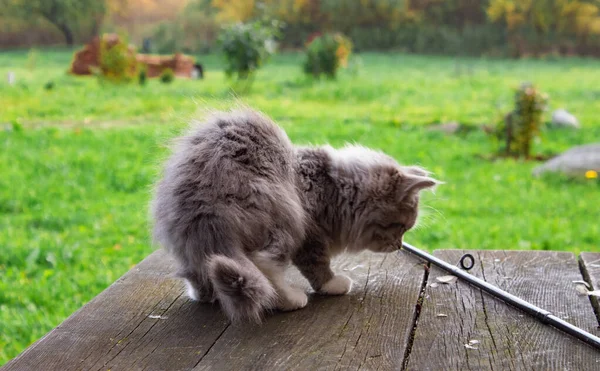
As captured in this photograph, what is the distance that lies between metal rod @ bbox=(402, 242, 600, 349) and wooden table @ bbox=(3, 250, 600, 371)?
18mm

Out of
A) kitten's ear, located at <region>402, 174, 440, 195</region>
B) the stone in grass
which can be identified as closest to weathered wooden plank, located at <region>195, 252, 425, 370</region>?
kitten's ear, located at <region>402, 174, 440, 195</region>

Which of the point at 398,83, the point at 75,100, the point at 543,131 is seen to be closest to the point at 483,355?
the point at 543,131

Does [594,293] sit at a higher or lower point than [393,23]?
higher

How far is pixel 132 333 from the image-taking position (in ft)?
5.90

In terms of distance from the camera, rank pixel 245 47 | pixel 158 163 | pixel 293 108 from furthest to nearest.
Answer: pixel 245 47, pixel 293 108, pixel 158 163

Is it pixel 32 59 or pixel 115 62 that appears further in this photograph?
pixel 32 59

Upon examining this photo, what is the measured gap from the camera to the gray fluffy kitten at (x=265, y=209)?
1.92 m

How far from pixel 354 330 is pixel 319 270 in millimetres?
468

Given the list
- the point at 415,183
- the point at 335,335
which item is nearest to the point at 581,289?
the point at 415,183

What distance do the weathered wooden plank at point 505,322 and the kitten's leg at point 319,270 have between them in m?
0.27

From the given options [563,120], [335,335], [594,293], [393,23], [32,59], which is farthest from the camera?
[393,23]

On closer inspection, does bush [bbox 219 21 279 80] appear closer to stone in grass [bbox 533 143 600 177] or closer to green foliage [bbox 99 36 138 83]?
green foliage [bbox 99 36 138 83]

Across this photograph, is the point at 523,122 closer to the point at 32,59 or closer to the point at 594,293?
the point at 594,293

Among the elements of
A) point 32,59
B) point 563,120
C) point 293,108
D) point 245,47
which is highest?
point 245,47
